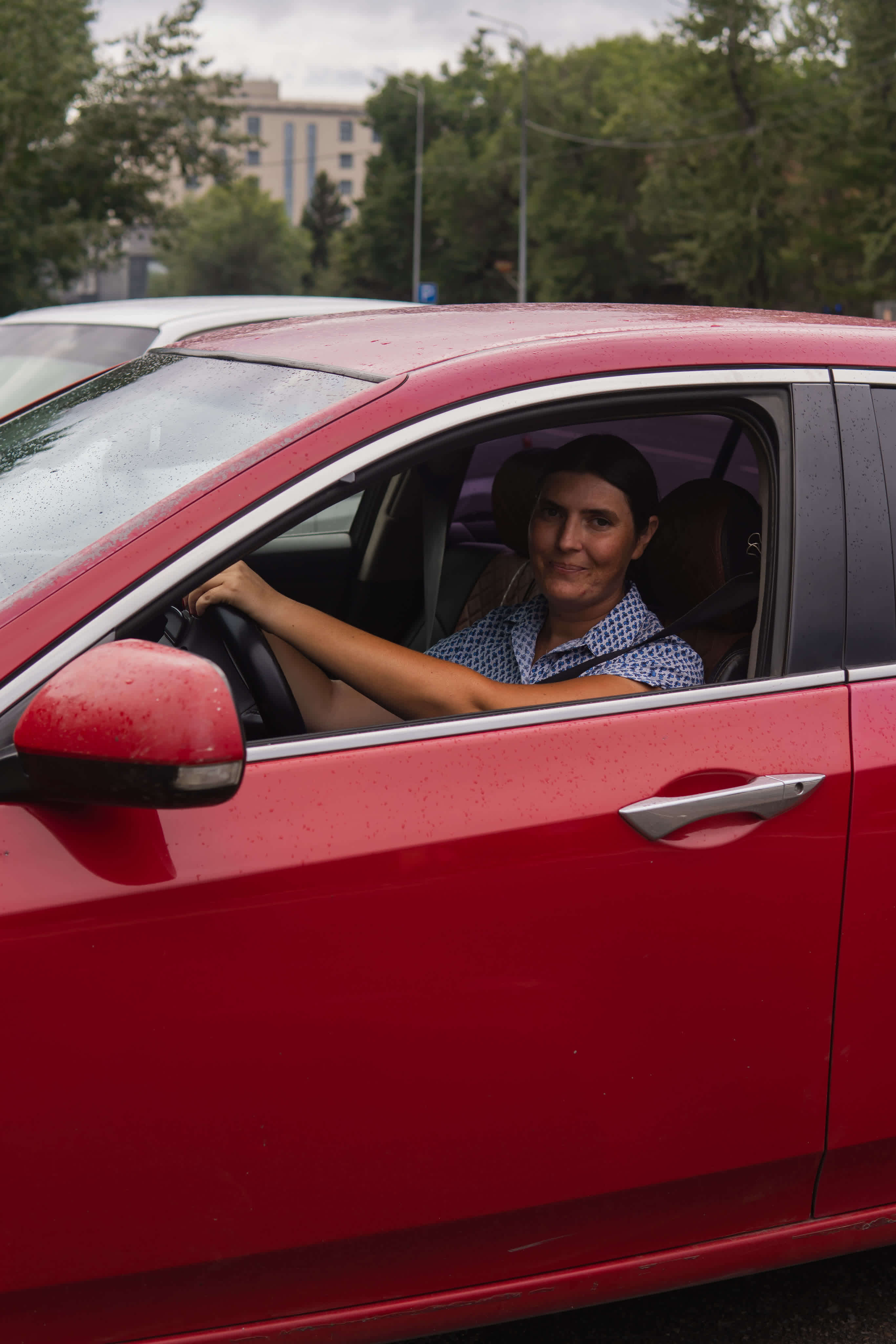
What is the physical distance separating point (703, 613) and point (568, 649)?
0.26m

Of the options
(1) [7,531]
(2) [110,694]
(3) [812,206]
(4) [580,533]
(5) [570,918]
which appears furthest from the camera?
(3) [812,206]

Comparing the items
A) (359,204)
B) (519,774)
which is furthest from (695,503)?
(359,204)

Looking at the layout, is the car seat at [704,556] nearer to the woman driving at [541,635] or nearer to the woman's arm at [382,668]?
the woman driving at [541,635]

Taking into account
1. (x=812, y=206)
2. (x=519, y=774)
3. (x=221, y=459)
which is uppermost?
(x=812, y=206)

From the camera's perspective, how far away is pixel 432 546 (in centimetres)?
337

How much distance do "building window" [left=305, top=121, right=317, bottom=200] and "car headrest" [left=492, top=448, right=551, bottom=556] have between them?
151794 millimetres

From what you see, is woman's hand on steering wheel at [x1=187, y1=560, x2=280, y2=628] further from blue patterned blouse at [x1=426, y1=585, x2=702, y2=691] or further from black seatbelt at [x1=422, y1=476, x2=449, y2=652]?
black seatbelt at [x1=422, y1=476, x2=449, y2=652]

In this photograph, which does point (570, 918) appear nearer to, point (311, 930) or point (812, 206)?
point (311, 930)

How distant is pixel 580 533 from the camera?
8.18 ft

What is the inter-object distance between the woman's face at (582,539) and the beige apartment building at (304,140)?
497 feet

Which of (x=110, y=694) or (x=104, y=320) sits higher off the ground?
(x=104, y=320)

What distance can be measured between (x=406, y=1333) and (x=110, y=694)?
99cm

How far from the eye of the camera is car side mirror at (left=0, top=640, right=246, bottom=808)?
1.50 m

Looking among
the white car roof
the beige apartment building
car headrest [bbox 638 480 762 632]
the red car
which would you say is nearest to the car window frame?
the red car
